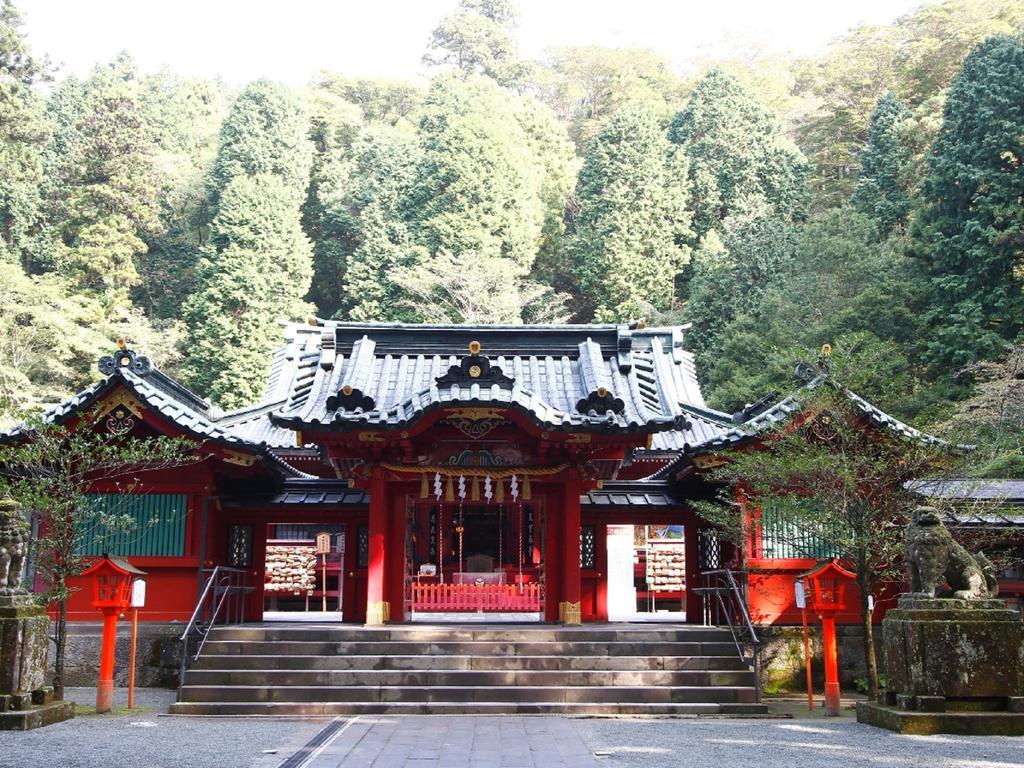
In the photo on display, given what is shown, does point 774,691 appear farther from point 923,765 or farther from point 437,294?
point 437,294

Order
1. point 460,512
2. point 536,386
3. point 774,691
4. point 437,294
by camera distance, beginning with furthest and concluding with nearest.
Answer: point 437,294 → point 460,512 → point 536,386 → point 774,691

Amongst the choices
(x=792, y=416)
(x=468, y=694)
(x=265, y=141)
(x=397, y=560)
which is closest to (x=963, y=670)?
(x=792, y=416)

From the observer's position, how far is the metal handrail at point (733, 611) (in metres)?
12.6

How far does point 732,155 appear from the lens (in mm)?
48250

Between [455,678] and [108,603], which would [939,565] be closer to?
[455,678]

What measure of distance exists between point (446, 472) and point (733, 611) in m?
5.03

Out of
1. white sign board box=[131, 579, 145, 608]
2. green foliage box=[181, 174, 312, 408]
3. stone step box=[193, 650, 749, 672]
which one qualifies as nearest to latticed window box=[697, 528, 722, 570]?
stone step box=[193, 650, 749, 672]

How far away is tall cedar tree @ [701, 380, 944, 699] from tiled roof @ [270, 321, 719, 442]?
1.58 meters

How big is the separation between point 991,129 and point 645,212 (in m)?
17.9

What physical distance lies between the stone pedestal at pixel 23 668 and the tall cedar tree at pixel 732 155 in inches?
1507

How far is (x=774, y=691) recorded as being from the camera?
1471 cm

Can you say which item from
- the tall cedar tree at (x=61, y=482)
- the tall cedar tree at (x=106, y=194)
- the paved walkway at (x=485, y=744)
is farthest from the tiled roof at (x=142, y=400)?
the tall cedar tree at (x=106, y=194)

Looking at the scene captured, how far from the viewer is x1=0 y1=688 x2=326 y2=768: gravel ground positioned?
8438 millimetres

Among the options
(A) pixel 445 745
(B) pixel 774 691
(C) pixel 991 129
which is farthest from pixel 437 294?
(A) pixel 445 745
